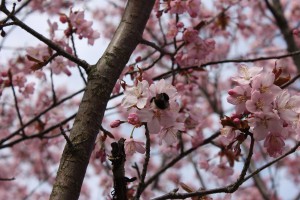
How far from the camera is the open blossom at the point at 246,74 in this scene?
5.18ft

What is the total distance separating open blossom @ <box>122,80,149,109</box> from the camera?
5.08ft

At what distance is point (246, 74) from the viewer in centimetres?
165

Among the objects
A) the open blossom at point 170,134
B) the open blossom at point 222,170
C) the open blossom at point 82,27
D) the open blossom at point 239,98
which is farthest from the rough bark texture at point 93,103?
the open blossom at point 222,170

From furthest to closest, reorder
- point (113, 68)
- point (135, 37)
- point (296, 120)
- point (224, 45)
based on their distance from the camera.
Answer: point (224, 45), point (135, 37), point (113, 68), point (296, 120)

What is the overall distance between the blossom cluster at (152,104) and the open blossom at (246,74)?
0.27 m

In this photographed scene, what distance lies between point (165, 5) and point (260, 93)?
1.56 m

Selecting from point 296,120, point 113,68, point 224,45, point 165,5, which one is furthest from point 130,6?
point 224,45

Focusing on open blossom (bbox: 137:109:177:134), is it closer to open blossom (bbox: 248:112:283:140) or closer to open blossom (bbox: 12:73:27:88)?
open blossom (bbox: 248:112:283:140)

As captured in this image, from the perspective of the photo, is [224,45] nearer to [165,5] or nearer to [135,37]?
[165,5]

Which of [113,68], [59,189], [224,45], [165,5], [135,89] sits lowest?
[59,189]

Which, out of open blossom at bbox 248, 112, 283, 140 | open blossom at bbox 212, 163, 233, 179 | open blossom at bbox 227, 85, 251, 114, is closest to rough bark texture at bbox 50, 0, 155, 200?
open blossom at bbox 227, 85, 251, 114

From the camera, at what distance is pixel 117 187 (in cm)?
148

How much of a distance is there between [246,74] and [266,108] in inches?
10.2

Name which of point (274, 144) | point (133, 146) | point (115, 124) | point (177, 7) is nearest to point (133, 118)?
point (115, 124)
